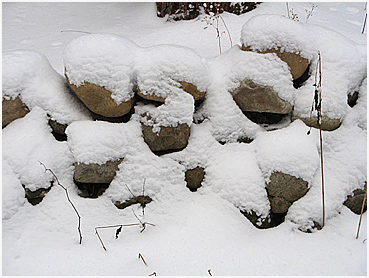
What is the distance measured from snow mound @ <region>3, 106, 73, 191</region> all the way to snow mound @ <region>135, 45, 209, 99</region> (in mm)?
747

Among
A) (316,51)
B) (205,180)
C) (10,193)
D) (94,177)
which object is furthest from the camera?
(316,51)

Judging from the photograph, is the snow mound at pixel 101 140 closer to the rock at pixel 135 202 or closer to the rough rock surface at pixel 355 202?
the rock at pixel 135 202

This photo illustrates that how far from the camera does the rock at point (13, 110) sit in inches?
81.7

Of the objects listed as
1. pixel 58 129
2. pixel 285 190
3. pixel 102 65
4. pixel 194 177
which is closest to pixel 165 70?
pixel 102 65

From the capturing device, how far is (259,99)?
86.4 inches

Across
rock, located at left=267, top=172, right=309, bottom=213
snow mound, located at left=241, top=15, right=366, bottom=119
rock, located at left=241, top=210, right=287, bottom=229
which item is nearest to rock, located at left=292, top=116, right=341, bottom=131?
snow mound, located at left=241, top=15, right=366, bottom=119

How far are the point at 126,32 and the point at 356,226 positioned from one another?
10.4 ft

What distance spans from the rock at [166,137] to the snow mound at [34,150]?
1.88ft

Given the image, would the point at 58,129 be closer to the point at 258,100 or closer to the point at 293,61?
the point at 258,100

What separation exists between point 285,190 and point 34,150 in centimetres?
176

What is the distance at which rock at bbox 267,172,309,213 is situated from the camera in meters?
2.00

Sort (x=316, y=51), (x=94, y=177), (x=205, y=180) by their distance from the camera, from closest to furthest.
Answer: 1. (x=94, y=177)
2. (x=205, y=180)
3. (x=316, y=51)

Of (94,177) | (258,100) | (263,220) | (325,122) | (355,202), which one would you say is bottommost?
(263,220)

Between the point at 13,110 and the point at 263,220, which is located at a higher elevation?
the point at 13,110
